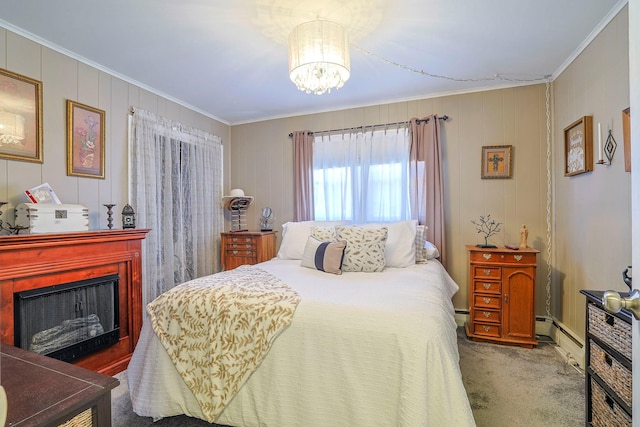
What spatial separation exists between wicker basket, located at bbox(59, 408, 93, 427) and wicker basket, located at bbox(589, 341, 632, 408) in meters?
1.88

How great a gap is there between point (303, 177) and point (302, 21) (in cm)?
197

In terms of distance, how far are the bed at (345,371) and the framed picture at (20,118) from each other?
1.59 m

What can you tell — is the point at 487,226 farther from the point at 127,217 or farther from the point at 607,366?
the point at 127,217

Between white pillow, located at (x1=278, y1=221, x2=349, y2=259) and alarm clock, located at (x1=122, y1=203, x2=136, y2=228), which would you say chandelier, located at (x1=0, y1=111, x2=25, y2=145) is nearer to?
alarm clock, located at (x1=122, y1=203, x2=136, y2=228)

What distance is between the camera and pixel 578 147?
247 centimetres

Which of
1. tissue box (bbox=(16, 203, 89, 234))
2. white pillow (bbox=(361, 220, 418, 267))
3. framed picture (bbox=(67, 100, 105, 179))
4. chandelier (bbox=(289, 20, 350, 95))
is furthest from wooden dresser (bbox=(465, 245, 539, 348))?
framed picture (bbox=(67, 100, 105, 179))

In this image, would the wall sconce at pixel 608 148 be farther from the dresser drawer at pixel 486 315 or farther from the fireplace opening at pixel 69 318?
the fireplace opening at pixel 69 318

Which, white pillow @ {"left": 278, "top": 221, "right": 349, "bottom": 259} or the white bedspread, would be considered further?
white pillow @ {"left": 278, "top": 221, "right": 349, "bottom": 259}

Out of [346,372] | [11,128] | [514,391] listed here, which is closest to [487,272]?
[514,391]

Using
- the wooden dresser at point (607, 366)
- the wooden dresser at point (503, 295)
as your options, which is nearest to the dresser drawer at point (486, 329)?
the wooden dresser at point (503, 295)

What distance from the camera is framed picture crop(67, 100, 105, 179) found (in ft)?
8.04

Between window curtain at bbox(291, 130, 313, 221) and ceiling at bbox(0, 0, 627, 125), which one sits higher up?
ceiling at bbox(0, 0, 627, 125)

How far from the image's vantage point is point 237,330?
1639mm

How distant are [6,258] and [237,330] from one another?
57.5 inches
